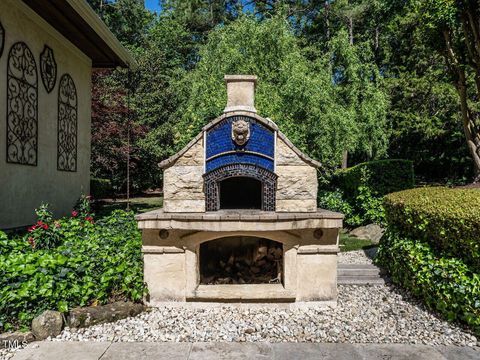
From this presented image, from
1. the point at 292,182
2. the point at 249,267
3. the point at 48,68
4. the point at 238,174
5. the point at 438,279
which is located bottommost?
the point at 249,267

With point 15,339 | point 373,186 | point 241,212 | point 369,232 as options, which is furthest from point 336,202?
point 15,339

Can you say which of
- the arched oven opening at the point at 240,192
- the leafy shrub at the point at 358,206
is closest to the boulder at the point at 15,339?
the arched oven opening at the point at 240,192

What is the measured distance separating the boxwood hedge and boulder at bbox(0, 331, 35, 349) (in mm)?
4422

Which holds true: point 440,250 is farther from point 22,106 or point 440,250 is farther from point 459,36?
point 22,106

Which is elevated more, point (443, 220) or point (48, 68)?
point (48, 68)

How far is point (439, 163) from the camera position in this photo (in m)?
19.6

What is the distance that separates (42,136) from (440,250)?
6.86 meters

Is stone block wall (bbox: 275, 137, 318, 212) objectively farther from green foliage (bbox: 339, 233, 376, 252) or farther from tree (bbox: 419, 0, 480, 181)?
tree (bbox: 419, 0, 480, 181)

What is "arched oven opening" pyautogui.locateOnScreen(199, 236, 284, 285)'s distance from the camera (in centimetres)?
493

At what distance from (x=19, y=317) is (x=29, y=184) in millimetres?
3399

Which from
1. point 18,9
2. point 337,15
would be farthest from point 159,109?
point 18,9

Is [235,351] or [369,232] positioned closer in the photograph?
[235,351]

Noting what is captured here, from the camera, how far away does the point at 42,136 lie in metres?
6.55

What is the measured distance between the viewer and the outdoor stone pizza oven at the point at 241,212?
14.0 feet
